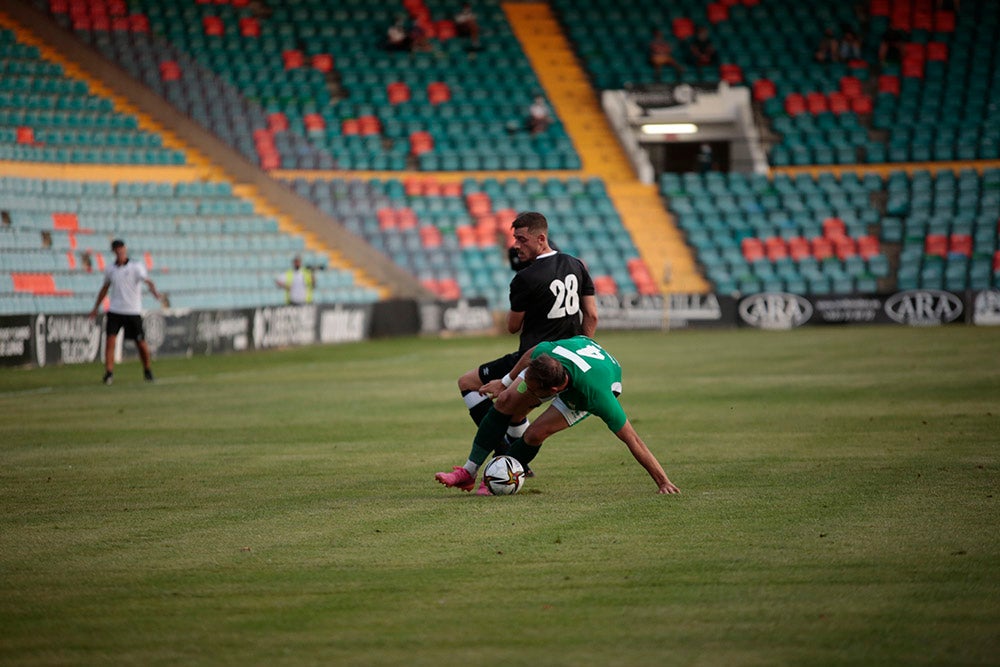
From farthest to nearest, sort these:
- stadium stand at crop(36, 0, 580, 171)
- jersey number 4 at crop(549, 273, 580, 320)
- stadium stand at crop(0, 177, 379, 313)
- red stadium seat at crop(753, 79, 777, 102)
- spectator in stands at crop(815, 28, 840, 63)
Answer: spectator in stands at crop(815, 28, 840, 63), red stadium seat at crop(753, 79, 777, 102), stadium stand at crop(36, 0, 580, 171), stadium stand at crop(0, 177, 379, 313), jersey number 4 at crop(549, 273, 580, 320)

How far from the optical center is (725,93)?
140ft

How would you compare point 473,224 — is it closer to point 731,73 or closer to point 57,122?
point 731,73

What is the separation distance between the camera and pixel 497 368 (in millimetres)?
10508

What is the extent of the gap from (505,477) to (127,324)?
39.3ft

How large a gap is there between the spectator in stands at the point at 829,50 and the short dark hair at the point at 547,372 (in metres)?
37.9

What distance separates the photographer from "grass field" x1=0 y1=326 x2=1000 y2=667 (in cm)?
564

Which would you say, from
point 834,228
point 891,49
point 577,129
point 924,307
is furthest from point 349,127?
point 891,49

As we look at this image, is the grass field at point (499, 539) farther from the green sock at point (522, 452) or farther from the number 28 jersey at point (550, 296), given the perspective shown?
the number 28 jersey at point (550, 296)

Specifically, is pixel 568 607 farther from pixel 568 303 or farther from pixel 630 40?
pixel 630 40

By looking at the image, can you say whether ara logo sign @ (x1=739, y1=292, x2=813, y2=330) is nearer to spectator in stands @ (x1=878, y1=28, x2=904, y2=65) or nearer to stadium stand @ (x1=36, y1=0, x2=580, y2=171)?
stadium stand @ (x1=36, y1=0, x2=580, y2=171)

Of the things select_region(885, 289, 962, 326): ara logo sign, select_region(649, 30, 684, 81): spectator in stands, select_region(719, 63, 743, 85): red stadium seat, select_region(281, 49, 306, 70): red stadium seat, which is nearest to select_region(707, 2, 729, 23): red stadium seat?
select_region(649, 30, 684, 81): spectator in stands

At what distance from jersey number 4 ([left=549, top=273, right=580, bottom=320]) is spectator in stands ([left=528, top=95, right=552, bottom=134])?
3211cm

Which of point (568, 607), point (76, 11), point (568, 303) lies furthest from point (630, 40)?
point (568, 607)

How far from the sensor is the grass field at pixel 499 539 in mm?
5645
